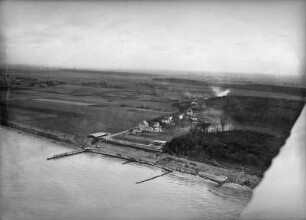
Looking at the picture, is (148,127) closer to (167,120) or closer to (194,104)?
(167,120)

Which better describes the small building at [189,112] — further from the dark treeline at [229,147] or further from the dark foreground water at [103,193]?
the dark foreground water at [103,193]

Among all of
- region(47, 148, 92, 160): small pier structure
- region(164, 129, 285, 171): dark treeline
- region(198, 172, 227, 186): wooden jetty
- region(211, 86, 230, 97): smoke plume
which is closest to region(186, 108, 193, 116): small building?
region(164, 129, 285, 171): dark treeline

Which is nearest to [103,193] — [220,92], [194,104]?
[194,104]

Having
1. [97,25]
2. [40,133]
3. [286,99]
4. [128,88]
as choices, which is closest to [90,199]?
[40,133]

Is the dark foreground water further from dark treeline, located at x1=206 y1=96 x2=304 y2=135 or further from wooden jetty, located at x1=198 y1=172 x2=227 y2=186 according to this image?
dark treeline, located at x1=206 y1=96 x2=304 y2=135

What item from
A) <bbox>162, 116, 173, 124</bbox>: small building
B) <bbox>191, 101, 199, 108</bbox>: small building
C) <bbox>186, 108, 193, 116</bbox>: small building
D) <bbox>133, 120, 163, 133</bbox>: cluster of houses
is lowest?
<bbox>133, 120, 163, 133</bbox>: cluster of houses

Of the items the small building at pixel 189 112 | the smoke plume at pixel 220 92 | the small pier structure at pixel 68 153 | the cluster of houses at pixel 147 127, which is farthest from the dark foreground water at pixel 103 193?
the smoke plume at pixel 220 92
